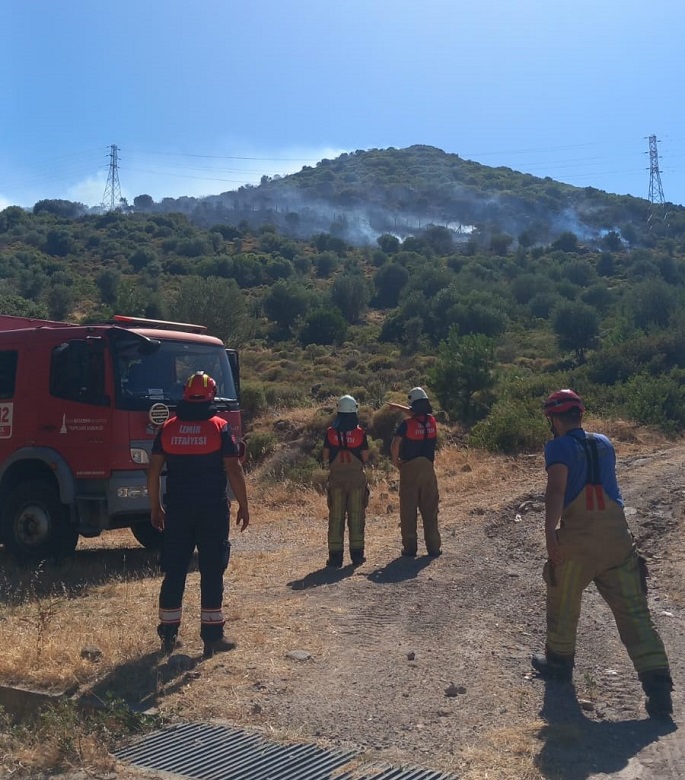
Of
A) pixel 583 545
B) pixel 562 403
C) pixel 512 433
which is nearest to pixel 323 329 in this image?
pixel 512 433

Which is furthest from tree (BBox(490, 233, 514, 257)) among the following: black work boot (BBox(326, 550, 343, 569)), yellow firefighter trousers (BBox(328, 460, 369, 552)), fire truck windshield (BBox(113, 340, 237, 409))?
black work boot (BBox(326, 550, 343, 569))

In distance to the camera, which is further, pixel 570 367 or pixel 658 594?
pixel 570 367

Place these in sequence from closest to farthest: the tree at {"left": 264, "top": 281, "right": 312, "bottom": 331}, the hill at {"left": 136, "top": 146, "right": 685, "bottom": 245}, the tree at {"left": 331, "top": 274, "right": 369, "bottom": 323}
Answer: the tree at {"left": 264, "top": 281, "right": 312, "bottom": 331}
the tree at {"left": 331, "top": 274, "right": 369, "bottom": 323}
the hill at {"left": 136, "top": 146, "right": 685, "bottom": 245}

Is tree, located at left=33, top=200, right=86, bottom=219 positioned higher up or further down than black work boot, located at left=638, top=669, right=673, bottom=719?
higher up

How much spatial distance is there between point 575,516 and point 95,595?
15.5ft

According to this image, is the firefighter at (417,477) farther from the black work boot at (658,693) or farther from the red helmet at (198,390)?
the black work boot at (658,693)

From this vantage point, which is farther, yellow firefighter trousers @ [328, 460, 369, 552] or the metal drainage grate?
yellow firefighter trousers @ [328, 460, 369, 552]

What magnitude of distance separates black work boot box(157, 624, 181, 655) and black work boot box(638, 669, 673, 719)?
121 inches

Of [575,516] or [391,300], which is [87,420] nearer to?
[575,516]

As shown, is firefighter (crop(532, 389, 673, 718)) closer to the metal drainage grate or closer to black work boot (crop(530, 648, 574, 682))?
black work boot (crop(530, 648, 574, 682))

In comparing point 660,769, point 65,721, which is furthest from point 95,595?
point 660,769

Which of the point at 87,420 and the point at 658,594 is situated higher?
the point at 87,420

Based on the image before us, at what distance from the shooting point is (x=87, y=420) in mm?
9078

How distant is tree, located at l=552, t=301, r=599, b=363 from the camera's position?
36.5 metres
